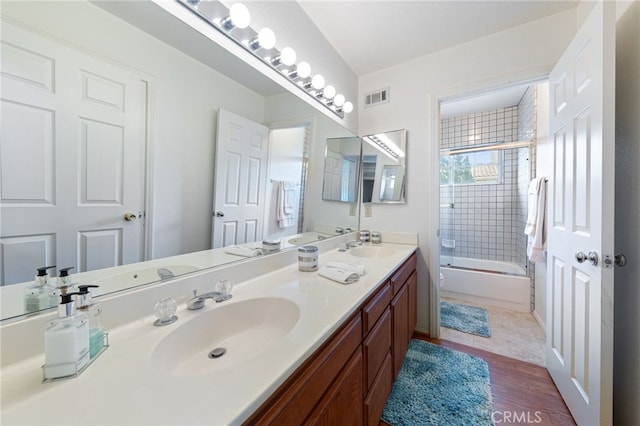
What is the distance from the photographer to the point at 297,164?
60.5 inches

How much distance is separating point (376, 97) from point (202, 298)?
2.27 metres

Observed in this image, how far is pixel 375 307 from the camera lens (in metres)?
1.09

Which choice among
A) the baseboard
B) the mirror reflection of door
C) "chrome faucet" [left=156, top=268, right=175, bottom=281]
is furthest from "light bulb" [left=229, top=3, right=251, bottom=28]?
the baseboard

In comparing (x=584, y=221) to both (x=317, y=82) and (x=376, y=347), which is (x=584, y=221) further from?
(x=317, y=82)

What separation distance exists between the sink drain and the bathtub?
9.28ft

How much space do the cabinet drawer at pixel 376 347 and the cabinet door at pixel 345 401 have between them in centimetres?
6

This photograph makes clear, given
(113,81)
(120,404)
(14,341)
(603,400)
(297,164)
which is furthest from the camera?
(297,164)

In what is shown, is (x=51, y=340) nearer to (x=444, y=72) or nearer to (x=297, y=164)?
(x=297, y=164)

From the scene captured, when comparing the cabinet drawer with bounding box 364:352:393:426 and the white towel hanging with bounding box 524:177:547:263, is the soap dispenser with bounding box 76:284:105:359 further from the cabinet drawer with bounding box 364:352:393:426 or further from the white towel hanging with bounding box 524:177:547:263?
the white towel hanging with bounding box 524:177:547:263

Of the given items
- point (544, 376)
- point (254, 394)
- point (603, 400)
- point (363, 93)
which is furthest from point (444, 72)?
point (254, 394)

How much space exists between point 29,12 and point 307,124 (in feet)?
4.01

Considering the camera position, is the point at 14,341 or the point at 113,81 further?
the point at 113,81

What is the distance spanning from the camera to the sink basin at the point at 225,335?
668mm

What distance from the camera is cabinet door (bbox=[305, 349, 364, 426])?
2.18ft
